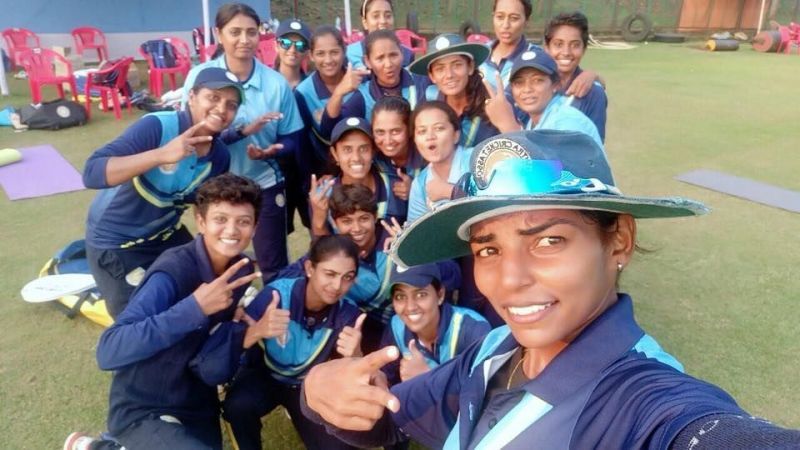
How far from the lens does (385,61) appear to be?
389cm

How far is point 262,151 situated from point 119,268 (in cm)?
109

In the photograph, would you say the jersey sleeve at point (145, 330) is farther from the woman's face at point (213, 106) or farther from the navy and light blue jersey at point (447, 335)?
the woman's face at point (213, 106)

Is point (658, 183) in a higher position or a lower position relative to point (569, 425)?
lower

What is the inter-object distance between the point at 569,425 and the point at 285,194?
349 cm

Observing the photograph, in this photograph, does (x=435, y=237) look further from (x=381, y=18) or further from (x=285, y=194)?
(x=381, y=18)

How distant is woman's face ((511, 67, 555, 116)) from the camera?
3.35 metres

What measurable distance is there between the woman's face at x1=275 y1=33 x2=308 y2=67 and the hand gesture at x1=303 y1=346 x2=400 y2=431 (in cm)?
349

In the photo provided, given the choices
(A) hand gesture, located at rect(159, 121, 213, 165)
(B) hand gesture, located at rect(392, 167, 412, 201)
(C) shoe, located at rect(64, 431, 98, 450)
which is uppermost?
(A) hand gesture, located at rect(159, 121, 213, 165)

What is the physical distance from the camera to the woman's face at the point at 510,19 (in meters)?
4.11

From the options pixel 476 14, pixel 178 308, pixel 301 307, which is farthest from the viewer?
pixel 476 14

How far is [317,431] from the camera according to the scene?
257 cm

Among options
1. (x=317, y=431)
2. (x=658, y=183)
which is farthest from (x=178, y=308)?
(x=658, y=183)

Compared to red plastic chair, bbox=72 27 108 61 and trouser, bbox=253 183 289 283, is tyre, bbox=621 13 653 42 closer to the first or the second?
red plastic chair, bbox=72 27 108 61

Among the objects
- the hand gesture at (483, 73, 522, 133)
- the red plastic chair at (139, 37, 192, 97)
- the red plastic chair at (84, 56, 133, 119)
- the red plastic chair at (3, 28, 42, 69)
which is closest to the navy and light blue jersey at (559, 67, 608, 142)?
the hand gesture at (483, 73, 522, 133)
